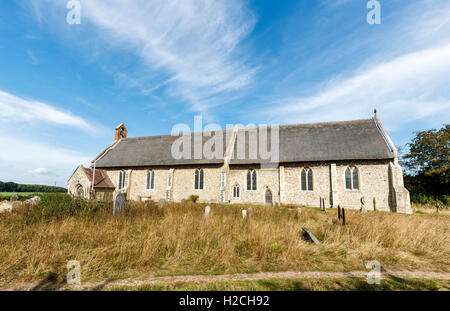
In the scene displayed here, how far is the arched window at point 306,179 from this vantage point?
20.4 metres

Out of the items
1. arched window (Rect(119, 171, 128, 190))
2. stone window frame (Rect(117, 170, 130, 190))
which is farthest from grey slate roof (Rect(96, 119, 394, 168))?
arched window (Rect(119, 171, 128, 190))

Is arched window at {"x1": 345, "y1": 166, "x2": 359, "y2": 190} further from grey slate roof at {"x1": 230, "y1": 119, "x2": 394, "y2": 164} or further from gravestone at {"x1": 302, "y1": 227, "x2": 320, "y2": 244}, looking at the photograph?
gravestone at {"x1": 302, "y1": 227, "x2": 320, "y2": 244}

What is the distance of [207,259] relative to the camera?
5465mm

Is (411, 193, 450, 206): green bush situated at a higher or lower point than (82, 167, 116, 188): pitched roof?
lower

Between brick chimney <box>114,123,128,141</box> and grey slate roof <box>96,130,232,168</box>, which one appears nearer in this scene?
grey slate roof <box>96,130,232,168</box>

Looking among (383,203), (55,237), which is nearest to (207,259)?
(55,237)

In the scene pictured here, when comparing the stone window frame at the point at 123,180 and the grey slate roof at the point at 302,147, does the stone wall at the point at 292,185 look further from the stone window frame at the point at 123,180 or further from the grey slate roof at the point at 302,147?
the grey slate roof at the point at 302,147

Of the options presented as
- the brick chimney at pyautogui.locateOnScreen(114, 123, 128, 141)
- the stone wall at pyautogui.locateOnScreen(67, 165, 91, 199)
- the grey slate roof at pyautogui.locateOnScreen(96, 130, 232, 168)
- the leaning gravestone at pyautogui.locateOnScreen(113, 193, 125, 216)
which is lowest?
the leaning gravestone at pyautogui.locateOnScreen(113, 193, 125, 216)

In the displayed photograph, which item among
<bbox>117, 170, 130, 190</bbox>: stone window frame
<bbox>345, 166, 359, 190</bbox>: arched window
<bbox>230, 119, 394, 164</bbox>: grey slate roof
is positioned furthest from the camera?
<bbox>117, 170, 130, 190</bbox>: stone window frame

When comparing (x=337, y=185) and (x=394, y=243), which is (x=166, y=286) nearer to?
(x=394, y=243)

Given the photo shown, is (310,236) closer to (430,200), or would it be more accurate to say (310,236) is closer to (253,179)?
(253,179)

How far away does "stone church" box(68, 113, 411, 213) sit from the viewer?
746 inches

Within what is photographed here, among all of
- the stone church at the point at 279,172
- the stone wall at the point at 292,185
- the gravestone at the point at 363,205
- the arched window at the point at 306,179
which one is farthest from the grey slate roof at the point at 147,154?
the gravestone at the point at 363,205

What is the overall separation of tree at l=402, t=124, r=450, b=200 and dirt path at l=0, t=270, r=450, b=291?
102 ft
